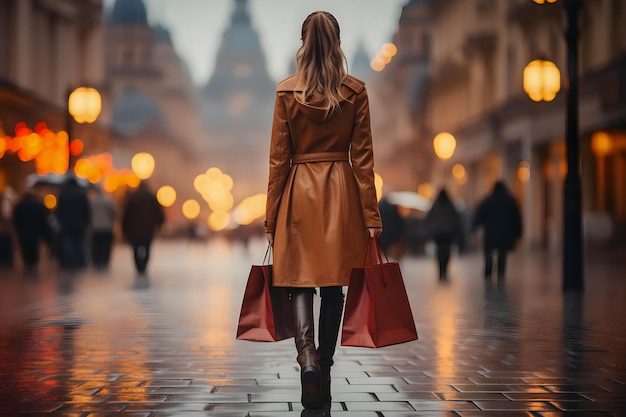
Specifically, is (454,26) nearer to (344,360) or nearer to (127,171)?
(127,171)

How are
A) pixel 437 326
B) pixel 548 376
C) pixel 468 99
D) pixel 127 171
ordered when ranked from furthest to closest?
1. pixel 127 171
2. pixel 468 99
3. pixel 437 326
4. pixel 548 376

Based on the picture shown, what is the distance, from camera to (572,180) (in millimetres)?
14039

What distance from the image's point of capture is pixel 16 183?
118ft

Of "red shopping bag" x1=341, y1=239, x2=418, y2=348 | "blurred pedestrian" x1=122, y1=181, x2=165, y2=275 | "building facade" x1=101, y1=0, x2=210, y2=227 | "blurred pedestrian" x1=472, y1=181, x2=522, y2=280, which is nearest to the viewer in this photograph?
"red shopping bag" x1=341, y1=239, x2=418, y2=348

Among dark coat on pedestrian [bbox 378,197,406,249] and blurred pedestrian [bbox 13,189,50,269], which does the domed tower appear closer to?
dark coat on pedestrian [bbox 378,197,406,249]

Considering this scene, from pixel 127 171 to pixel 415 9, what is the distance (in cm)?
2671

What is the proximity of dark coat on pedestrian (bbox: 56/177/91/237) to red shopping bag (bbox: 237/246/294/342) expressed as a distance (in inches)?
596

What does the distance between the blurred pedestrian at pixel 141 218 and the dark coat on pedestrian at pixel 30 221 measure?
4.41 m

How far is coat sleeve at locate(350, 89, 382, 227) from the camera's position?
229 inches

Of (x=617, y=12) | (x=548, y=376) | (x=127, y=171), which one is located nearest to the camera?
(x=548, y=376)

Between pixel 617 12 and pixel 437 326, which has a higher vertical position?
pixel 617 12

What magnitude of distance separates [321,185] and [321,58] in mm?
684

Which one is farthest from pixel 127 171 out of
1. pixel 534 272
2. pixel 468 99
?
pixel 534 272

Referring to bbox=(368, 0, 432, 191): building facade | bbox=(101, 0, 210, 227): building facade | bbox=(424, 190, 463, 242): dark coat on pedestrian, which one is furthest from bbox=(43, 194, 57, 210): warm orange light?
bbox=(101, 0, 210, 227): building facade
